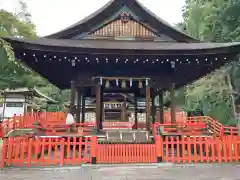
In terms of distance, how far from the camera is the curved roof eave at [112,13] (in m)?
→ 11.3

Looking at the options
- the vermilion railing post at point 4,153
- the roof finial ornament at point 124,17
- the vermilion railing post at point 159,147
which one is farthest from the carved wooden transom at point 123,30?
the vermilion railing post at point 4,153

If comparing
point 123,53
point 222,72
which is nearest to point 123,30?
point 123,53

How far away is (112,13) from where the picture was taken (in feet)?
38.2

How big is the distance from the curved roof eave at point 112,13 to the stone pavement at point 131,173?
6297 mm

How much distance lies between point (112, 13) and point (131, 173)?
767 cm

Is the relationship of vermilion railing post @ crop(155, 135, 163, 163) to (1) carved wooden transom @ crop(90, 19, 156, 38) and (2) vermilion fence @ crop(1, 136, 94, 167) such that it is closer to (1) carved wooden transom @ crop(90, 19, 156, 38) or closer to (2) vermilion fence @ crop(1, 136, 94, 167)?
(2) vermilion fence @ crop(1, 136, 94, 167)

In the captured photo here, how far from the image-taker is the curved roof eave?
37.1ft

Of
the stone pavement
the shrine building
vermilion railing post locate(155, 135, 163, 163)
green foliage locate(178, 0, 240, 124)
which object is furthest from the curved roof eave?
green foliage locate(178, 0, 240, 124)

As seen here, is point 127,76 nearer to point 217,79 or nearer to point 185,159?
point 185,159

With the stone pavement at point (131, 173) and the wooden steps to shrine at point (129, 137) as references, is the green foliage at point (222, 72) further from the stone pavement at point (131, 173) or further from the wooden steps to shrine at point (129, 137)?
the stone pavement at point (131, 173)

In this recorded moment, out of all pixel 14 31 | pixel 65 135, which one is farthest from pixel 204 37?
pixel 14 31

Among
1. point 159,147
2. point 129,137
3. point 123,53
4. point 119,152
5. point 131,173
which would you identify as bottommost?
point 131,173

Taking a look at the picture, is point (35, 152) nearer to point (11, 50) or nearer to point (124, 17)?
point (11, 50)

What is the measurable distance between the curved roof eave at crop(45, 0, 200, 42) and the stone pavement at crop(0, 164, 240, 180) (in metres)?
6.30
